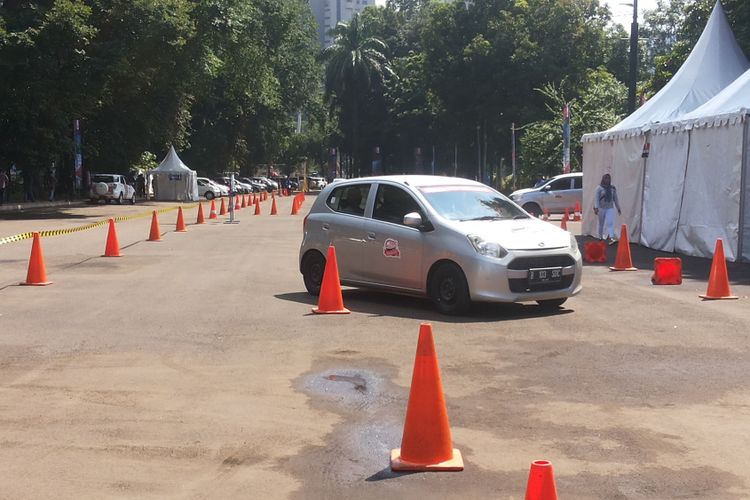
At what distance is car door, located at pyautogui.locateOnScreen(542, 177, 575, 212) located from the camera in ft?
112

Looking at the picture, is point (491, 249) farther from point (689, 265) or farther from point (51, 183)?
point (51, 183)

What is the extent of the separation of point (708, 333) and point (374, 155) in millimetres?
86101

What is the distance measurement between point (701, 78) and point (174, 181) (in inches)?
1834

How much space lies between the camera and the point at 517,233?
452 inches

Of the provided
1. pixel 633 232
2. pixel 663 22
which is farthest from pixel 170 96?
pixel 663 22

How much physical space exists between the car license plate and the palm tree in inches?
3301

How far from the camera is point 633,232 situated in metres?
23.3

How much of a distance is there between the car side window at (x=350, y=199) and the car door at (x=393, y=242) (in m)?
0.24

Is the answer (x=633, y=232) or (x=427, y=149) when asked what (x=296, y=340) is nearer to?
(x=633, y=232)

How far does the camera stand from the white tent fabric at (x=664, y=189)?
20.3 metres

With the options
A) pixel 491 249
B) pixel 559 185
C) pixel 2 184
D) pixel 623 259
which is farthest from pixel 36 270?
pixel 2 184

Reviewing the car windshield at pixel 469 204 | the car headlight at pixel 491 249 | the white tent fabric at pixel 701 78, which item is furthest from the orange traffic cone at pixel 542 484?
the white tent fabric at pixel 701 78

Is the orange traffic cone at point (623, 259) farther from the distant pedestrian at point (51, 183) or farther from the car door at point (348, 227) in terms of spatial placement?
the distant pedestrian at point (51, 183)

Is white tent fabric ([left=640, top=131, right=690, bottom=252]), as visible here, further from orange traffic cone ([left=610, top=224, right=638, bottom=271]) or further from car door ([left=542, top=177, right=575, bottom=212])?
car door ([left=542, top=177, right=575, bottom=212])
